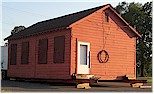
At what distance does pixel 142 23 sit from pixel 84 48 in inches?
1257

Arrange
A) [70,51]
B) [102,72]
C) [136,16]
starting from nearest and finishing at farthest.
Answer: [70,51]
[102,72]
[136,16]

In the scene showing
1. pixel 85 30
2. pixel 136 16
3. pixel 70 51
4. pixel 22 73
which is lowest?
pixel 22 73

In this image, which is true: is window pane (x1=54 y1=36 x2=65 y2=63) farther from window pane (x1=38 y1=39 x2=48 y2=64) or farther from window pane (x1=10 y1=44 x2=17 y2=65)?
window pane (x1=10 y1=44 x2=17 y2=65)

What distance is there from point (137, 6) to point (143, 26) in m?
4.09

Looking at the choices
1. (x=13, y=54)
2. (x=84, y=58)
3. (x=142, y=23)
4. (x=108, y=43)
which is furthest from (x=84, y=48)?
(x=142, y=23)

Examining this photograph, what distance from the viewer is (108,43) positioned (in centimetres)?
2216

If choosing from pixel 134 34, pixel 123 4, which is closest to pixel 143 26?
pixel 123 4

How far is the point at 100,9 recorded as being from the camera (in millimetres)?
21719

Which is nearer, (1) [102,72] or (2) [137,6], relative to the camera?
(1) [102,72]

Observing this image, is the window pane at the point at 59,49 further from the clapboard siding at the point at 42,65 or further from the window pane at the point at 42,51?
the window pane at the point at 42,51

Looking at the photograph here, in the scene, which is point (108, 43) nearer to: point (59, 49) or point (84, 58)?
point (84, 58)

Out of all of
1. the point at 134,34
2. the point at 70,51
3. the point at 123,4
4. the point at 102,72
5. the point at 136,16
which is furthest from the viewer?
the point at 123,4

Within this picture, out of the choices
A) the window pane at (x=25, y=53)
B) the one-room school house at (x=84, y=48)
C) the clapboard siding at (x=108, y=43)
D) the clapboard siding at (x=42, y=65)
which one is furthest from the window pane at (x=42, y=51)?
the clapboard siding at (x=108, y=43)

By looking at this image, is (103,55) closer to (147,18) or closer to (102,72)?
(102,72)
